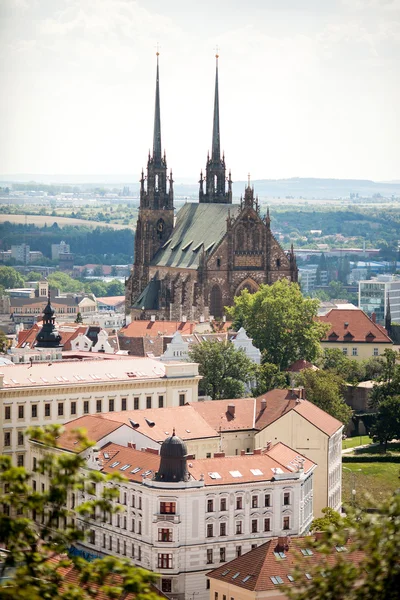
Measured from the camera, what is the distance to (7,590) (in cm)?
4119

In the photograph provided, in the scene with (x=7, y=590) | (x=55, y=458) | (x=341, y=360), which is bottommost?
(x=341, y=360)

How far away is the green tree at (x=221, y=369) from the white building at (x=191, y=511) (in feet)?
90.6

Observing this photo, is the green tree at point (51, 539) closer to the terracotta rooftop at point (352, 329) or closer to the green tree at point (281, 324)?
the green tree at point (281, 324)

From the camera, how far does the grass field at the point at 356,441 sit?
12344 cm

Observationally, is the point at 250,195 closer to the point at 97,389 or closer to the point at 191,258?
the point at 191,258

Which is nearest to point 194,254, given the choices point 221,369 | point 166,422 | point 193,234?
point 193,234

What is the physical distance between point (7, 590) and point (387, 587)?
29.2 ft

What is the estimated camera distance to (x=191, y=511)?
87.0 m

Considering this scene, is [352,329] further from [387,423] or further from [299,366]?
[387,423]

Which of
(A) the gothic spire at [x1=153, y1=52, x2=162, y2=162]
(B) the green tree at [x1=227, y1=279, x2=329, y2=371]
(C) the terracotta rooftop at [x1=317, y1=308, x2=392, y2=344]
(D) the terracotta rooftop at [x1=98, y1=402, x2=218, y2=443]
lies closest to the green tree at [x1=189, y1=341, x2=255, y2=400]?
(B) the green tree at [x1=227, y1=279, x2=329, y2=371]

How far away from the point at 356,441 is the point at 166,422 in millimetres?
26645

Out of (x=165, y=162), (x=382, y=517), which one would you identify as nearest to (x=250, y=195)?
(x=165, y=162)

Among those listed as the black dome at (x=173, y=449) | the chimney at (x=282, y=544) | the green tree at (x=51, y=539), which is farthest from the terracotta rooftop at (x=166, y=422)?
the green tree at (x=51, y=539)

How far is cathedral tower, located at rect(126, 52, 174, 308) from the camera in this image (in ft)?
565
